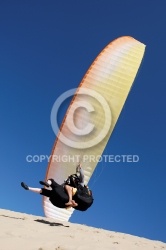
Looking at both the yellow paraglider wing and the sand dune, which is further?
the yellow paraglider wing

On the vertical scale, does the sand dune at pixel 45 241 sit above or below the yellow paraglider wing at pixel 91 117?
below

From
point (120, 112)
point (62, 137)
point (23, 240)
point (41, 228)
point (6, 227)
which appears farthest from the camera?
point (120, 112)

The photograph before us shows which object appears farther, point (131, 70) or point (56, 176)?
point (131, 70)

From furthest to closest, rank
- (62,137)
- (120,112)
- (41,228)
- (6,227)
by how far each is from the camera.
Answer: (120,112) → (62,137) → (41,228) → (6,227)

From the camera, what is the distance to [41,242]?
5684 mm

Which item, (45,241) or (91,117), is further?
(91,117)

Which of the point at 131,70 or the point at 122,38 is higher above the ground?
the point at 122,38

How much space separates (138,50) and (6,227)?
35.6 ft

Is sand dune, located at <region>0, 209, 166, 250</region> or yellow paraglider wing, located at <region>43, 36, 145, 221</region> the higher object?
yellow paraglider wing, located at <region>43, 36, 145, 221</region>

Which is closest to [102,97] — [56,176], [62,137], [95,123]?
[95,123]

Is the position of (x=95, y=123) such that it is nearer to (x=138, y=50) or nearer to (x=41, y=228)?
(x=138, y=50)

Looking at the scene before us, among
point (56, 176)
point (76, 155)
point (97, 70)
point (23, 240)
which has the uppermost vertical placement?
point (97, 70)

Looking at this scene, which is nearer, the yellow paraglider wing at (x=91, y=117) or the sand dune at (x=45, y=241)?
the sand dune at (x=45, y=241)

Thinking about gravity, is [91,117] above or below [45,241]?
above
